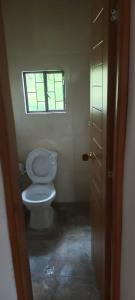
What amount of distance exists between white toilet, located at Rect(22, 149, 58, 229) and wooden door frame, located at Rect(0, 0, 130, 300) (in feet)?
4.06

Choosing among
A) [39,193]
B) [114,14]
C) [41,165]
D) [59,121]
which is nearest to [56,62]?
[59,121]

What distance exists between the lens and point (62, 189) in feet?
10.0

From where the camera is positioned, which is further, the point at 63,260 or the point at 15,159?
the point at 63,260

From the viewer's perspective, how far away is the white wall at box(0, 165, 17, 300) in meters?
1.16

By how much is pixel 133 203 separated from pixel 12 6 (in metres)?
2.43

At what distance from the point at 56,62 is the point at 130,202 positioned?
6.64ft

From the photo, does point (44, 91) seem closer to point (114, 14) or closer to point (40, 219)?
point (40, 219)

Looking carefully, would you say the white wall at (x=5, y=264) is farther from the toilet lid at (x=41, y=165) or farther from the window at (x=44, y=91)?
the window at (x=44, y=91)

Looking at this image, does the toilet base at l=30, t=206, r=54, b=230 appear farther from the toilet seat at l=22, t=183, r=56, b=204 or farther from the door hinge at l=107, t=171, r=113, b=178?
the door hinge at l=107, t=171, r=113, b=178

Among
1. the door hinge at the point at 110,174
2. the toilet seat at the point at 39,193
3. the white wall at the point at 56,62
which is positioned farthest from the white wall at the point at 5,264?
the white wall at the point at 56,62

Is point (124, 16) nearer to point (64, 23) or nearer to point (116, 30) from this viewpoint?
point (116, 30)

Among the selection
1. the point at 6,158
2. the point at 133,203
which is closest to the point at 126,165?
the point at 133,203

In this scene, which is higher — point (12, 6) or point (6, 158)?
point (12, 6)

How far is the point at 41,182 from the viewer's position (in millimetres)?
2730
